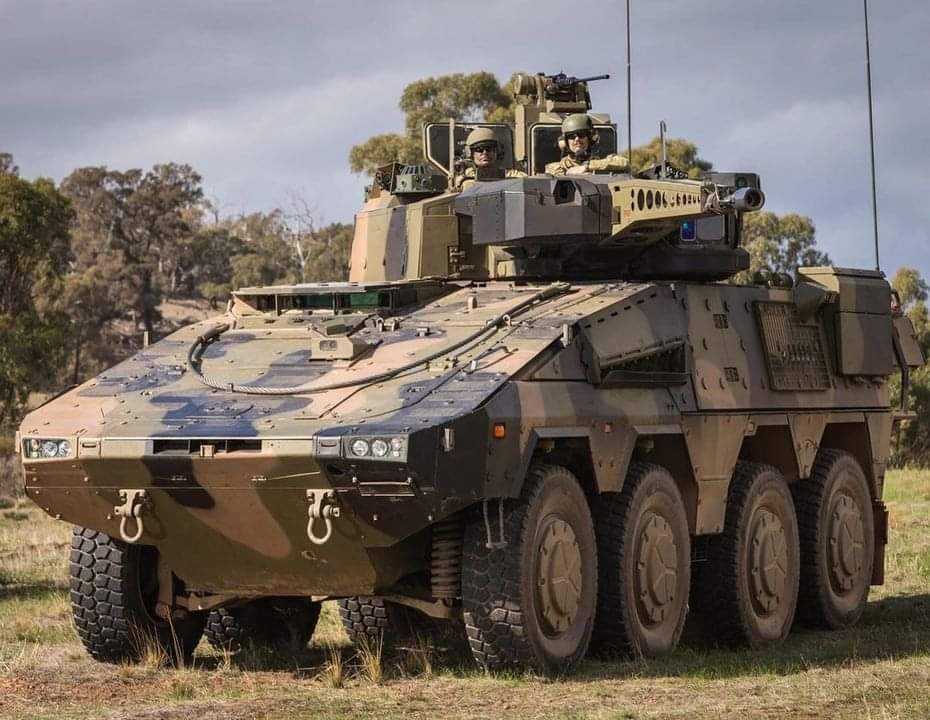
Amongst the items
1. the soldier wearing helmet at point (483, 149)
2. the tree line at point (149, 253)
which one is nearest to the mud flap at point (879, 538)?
the soldier wearing helmet at point (483, 149)

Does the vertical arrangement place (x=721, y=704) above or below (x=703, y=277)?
below

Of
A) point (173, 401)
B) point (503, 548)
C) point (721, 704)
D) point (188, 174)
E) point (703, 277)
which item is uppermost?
point (188, 174)

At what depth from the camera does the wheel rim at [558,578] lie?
428 inches

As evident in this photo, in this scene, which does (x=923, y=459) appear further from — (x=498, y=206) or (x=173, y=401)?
(x=173, y=401)

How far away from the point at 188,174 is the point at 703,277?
1943 inches

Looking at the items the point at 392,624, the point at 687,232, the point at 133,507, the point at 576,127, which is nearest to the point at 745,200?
the point at 687,232

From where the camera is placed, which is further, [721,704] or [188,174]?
[188,174]

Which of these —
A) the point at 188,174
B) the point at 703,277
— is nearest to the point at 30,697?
the point at 703,277

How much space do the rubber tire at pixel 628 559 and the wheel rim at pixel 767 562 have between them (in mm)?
1494

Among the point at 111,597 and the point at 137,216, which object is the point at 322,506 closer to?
the point at 111,597

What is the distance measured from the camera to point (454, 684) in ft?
35.2

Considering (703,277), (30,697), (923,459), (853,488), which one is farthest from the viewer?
(923,459)

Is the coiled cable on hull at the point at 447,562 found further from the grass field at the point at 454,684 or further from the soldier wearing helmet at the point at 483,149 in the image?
the soldier wearing helmet at the point at 483,149

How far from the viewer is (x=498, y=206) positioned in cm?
1327
